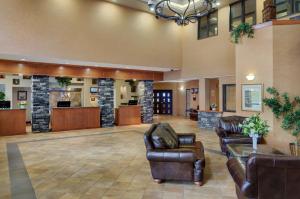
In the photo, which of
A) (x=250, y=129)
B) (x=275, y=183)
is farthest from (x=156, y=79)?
(x=275, y=183)

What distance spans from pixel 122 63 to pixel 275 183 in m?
8.04

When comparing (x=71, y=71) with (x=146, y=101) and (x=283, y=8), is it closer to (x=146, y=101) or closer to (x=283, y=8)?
(x=146, y=101)

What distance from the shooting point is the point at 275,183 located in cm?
235

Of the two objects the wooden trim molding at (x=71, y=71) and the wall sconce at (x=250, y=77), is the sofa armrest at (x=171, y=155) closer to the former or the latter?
the wall sconce at (x=250, y=77)

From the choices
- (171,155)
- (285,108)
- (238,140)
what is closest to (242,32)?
(285,108)

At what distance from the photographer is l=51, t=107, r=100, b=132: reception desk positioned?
9.73 m

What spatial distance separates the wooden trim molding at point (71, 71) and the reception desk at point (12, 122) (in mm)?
1576

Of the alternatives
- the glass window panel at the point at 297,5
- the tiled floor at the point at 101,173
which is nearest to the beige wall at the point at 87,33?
the tiled floor at the point at 101,173

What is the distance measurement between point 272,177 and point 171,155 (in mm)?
1645

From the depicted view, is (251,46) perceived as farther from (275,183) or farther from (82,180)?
(82,180)

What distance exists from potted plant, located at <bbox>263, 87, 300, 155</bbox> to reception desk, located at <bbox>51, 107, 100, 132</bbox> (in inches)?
295

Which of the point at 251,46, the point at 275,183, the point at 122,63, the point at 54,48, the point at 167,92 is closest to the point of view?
the point at 275,183

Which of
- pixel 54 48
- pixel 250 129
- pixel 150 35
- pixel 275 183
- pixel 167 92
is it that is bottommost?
pixel 275 183

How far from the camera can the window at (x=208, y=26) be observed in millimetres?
10086
